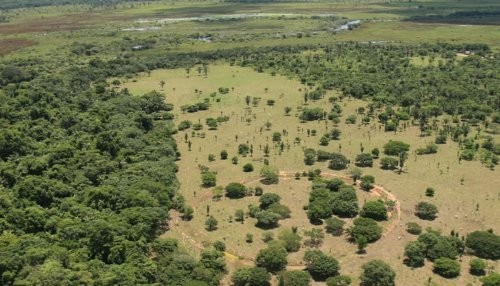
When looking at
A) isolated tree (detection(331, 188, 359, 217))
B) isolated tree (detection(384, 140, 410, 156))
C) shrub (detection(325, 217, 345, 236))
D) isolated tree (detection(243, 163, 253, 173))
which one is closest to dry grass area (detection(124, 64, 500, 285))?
isolated tree (detection(243, 163, 253, 173))

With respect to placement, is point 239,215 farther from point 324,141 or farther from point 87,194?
point 324,141

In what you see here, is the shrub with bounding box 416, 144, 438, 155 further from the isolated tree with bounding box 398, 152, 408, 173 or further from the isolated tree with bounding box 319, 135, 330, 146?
the isolated tree with bounding box 319, 135, 330, 146

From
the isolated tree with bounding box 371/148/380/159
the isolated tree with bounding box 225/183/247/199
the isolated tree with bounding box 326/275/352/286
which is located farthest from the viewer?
the isolated tree with bounding box 371/148/380/159

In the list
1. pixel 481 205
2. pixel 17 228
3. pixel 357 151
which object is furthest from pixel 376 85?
pixel 17 228

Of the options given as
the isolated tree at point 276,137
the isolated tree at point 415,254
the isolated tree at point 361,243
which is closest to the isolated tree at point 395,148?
the isolated tree at point 276,137

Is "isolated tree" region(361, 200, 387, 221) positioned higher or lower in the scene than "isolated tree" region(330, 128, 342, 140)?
lower

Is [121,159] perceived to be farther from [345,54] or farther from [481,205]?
[345,54]
